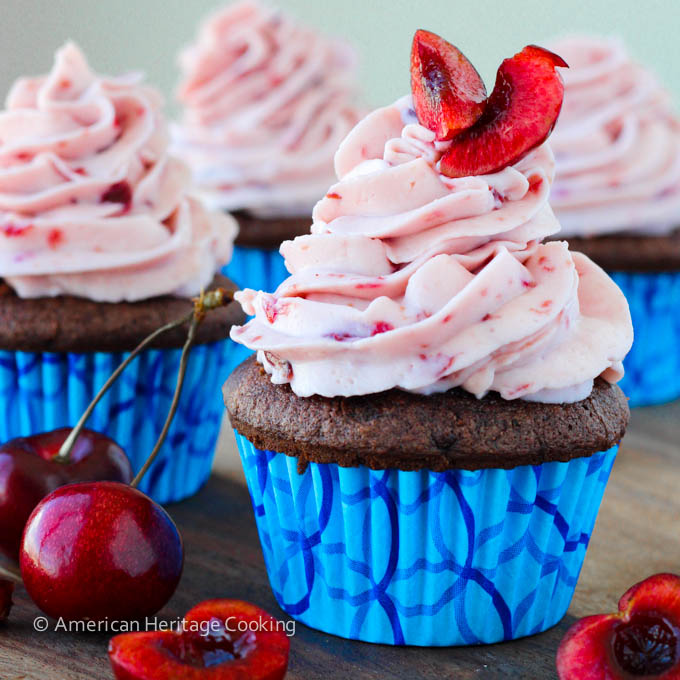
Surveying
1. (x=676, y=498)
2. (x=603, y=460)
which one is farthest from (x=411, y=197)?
(x=676, y=498)

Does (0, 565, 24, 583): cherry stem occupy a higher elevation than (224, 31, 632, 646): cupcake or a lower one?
lower

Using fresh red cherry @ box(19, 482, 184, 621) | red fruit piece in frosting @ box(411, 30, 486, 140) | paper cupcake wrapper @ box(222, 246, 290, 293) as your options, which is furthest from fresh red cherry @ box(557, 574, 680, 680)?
paper cupcake wrapper @ box(222, 246, 290, 293)

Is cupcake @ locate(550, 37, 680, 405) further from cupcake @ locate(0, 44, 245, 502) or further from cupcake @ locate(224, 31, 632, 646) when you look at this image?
cupcake @ locate(224, 31, 632, 646)

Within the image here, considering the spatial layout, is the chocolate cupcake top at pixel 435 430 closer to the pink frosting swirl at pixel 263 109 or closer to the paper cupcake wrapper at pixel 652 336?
the paper cupcake wrapper at pixel 652 336

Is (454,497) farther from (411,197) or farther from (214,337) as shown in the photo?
(214,337)

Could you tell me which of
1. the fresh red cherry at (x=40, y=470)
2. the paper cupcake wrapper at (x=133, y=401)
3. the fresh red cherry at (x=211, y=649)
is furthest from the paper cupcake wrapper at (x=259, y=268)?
the fresh red cherry at (x=211, y=649)
